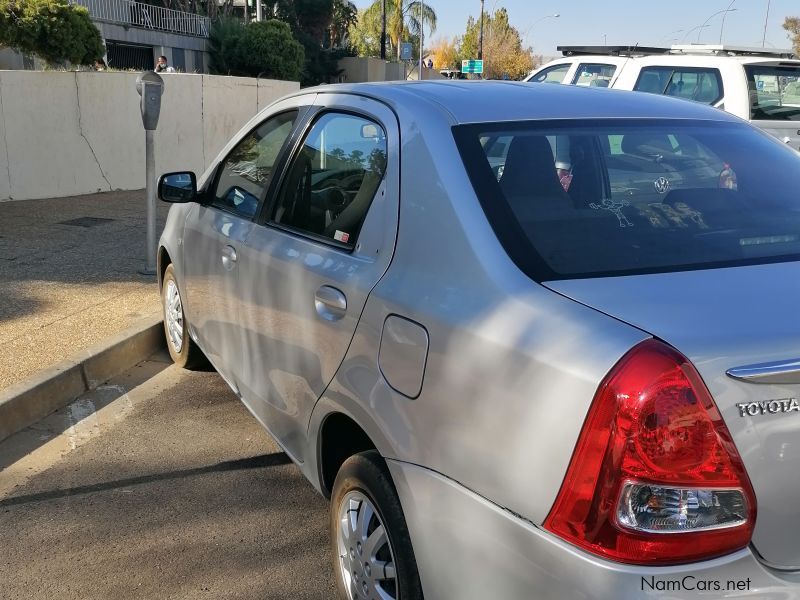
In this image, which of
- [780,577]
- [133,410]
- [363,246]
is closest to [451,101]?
[363,246]

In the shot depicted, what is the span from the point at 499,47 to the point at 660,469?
276 ft

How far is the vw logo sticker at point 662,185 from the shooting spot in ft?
9.02

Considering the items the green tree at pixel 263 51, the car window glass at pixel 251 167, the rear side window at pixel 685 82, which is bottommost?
the car window glass at pixel 251 167

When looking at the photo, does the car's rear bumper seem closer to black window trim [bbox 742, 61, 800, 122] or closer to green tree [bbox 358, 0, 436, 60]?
black window trim [bbox 742, 61, 800, 122]

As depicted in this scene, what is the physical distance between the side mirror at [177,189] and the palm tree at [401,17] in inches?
2860

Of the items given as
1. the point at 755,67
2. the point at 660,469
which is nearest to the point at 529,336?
the point at 660,469

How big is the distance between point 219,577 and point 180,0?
47987mm

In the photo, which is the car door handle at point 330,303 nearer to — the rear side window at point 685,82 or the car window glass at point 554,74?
the rear side window at point 685,82

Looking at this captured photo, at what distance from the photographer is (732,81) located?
30.1ft

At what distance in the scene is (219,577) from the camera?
315 cm

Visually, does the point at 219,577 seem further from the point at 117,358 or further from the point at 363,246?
the point at 117,358

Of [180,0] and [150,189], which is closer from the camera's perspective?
[150,189]

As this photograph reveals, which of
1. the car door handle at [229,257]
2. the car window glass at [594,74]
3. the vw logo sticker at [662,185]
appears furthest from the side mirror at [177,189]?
the car window glass at [594,74]

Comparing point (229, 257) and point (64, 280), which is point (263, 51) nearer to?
point (64, 280)
